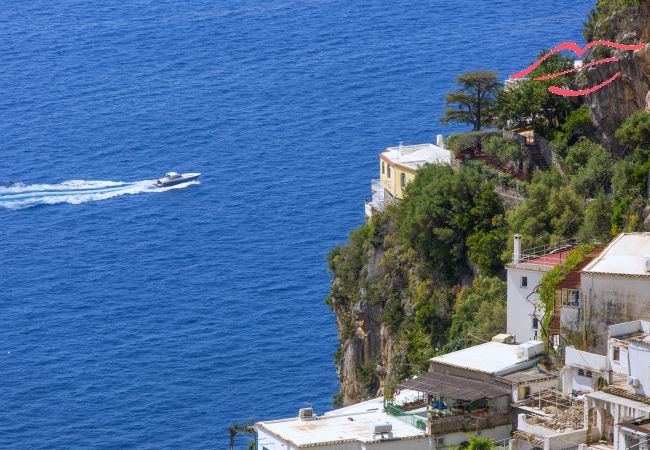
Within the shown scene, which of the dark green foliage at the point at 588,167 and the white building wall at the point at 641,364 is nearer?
the white building wall at the point at 641,364

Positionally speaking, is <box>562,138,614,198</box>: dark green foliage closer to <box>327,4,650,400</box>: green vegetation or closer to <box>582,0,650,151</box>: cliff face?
<box>327,4,650,400</box>: green vegetation

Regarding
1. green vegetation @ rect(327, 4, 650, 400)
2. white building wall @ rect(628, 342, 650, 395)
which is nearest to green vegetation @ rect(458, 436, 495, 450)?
white building wall @ rect(628, 342, 650, 395)

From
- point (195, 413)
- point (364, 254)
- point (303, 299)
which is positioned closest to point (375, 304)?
point (364, 254)

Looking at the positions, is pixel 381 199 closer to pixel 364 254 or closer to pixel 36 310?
pixel 364 254

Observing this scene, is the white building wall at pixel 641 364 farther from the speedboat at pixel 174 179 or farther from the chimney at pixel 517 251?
the speedboat at pixel 174 179

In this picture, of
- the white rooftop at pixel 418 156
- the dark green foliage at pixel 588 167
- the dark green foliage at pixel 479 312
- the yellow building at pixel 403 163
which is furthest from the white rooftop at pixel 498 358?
the yellow building at pixel 403 163

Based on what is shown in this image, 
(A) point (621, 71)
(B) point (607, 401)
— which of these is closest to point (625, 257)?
(B) point (607, 401)
